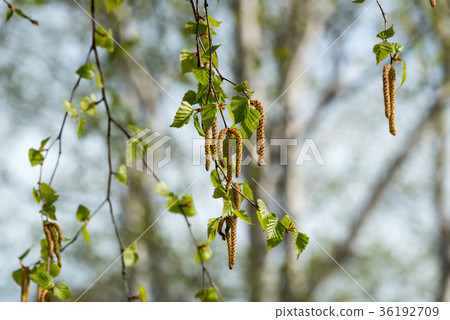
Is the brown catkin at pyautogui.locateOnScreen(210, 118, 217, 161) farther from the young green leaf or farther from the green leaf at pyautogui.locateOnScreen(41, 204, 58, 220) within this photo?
the green leaf at pyautogui.locateOnScreen(41, 204, 58, 220)

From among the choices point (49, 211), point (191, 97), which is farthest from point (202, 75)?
point (49, 211)

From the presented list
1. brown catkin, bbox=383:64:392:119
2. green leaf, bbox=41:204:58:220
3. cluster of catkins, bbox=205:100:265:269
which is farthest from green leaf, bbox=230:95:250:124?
green leaf, bbox=41:204:58:220

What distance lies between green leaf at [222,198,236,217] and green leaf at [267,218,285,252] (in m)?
0.04

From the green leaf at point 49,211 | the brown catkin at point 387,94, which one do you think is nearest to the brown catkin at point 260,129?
the brown catkin at point 387,94

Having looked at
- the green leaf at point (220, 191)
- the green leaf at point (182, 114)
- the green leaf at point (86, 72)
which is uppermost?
the green leaf at point (86, 72)

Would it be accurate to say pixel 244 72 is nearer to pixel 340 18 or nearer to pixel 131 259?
pixel 340 18

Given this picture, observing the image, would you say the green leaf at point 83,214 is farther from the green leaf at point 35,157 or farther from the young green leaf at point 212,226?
the young green leaf at point 212,226

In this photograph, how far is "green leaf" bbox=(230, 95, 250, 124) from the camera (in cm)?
41

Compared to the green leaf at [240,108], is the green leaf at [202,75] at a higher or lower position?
higher

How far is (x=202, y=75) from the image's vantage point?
0.43 meters

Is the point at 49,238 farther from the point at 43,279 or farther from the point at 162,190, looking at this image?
the point at 162,190

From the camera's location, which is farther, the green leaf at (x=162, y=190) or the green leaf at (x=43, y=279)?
the green leaf at (x=162, y=190)

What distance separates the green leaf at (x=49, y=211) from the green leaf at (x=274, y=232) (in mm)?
280

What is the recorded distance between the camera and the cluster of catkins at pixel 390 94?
1.40 ft
